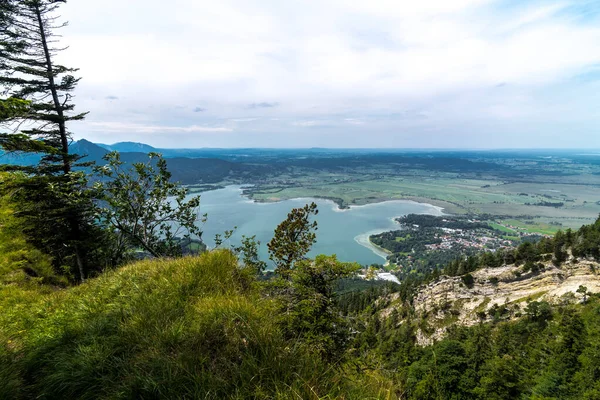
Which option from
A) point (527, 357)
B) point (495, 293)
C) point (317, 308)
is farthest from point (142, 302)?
point (495, 293)

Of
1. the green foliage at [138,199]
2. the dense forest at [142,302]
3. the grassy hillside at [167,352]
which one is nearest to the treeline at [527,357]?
the green foliage at [138,199]

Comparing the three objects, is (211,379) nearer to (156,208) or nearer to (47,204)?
(156,208)

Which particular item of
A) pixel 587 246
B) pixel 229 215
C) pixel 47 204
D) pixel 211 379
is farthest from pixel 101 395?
pixel 229 215

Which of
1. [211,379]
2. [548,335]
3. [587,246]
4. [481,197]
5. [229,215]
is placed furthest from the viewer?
[481,197]

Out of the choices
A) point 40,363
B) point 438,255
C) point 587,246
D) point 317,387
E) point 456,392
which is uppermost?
point 317,387

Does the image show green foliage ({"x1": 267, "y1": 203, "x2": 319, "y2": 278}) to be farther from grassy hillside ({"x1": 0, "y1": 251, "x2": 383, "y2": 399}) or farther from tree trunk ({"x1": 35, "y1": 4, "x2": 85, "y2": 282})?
tree trunk ({"x1": 35, "y1": 4, "x2": 85, "y2": 282})

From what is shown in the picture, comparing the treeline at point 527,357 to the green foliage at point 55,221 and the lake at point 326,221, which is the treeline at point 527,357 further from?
the lake at point 326,221
